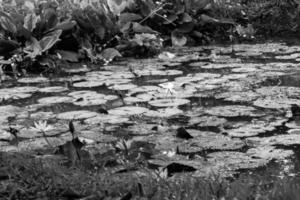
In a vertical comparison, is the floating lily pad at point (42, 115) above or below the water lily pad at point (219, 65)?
above

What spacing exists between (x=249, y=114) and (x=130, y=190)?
1634mm

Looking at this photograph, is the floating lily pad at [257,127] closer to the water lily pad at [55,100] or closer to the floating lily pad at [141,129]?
the floating lily pad at [141,129]

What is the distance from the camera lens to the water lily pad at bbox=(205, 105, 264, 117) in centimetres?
389

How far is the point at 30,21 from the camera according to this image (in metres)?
6.28

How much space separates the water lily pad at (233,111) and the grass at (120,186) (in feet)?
3.80

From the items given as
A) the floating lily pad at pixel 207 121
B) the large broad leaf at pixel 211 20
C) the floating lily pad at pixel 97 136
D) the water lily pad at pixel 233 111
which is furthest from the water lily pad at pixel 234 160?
the large broad leaf at pixel 211 20

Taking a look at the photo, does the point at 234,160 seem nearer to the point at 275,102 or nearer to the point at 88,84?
the point at 275,102

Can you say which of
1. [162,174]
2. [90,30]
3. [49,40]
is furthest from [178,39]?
[162,174]

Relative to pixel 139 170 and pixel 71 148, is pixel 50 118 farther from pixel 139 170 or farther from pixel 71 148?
pixel 139 170

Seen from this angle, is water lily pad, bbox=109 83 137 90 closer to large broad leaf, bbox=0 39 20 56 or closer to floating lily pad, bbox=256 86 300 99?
floating lily pad, bbox=256 86 300 99

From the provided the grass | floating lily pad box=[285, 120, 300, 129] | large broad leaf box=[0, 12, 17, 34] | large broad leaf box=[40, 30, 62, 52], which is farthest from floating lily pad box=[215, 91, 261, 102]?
large broad leaf box=[0, 12, 17, 34]

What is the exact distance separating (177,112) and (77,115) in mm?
751

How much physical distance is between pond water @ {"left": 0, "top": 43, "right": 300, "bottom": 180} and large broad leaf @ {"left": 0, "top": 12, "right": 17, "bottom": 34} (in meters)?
0.80

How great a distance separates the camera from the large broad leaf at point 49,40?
6125 millimetres
